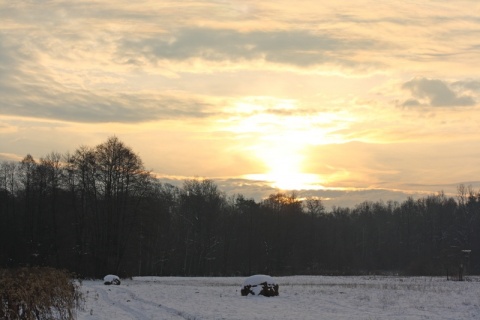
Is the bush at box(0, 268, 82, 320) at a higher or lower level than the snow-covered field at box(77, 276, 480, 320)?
higher

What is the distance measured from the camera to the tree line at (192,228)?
2507 inches

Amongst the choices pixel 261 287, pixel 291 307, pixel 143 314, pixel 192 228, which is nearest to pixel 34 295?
pixel 143 314

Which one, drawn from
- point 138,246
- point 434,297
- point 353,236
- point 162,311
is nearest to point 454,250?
point 353,236

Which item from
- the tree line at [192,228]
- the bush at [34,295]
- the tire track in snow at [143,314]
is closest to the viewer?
the bush at [34,295]

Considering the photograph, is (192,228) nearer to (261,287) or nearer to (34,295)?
(261,287)

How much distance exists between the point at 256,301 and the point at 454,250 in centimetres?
8546

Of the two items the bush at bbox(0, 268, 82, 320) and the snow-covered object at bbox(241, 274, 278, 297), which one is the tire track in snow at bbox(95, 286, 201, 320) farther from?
the snow-covered object at bbox(241, 274, 278, 297)

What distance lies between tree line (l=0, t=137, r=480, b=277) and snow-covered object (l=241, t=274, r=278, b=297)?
20.8 metres

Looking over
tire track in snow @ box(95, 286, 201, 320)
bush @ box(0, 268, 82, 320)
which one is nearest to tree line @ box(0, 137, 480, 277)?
tire track in snow @ box(95, 286, 201, 320)

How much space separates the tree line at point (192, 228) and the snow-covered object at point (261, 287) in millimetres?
20814

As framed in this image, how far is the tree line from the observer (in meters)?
63.7

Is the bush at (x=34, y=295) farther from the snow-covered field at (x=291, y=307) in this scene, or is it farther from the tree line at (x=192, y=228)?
the tree line at (x=192, y=228)

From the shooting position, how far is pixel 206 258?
92.4 metres

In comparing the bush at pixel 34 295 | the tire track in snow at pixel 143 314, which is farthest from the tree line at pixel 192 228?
the bush at pixel 34 295
